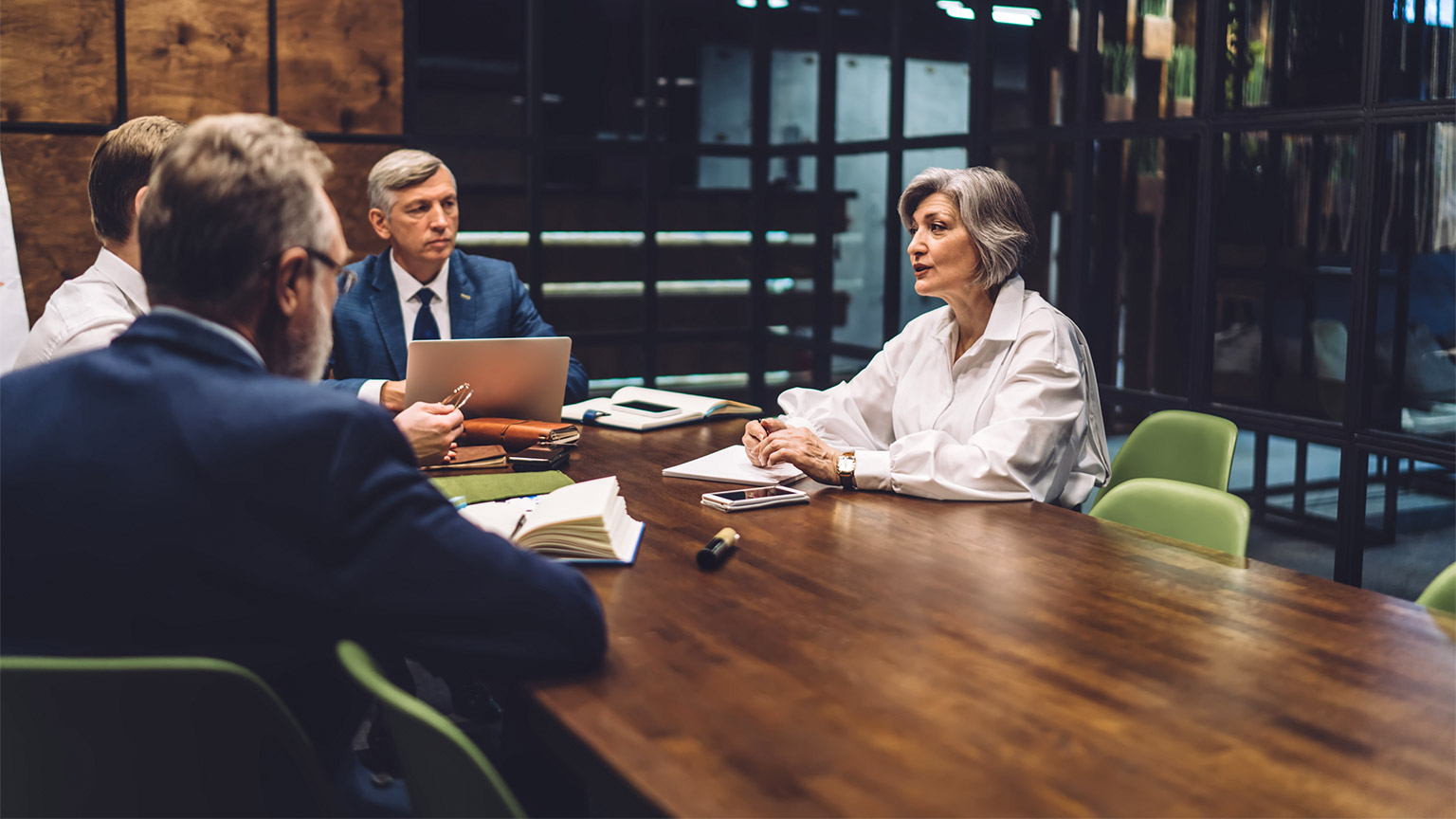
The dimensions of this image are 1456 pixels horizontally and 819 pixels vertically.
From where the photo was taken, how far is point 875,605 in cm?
163

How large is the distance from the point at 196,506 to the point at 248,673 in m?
0.20

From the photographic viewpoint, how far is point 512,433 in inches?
105

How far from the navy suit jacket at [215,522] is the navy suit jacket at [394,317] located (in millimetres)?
1960

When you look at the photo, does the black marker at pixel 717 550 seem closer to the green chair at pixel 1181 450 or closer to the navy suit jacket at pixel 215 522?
the navy suit jacket at pixel 215 522

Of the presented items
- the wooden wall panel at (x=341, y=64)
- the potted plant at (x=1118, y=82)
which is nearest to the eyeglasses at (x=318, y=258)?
the potted plant at (x=1118, y=82)

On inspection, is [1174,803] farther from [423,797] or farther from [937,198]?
[937,198]

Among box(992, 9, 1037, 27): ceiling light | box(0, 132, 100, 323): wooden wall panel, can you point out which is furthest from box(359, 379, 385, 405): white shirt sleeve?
box(992, 9, 1037, 27): ceiling light

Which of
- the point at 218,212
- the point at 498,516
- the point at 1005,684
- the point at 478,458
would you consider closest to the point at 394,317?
the point at 478,458

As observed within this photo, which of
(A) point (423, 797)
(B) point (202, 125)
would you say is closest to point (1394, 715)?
(A) point (423, 797)

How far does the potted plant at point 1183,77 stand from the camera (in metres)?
3.63

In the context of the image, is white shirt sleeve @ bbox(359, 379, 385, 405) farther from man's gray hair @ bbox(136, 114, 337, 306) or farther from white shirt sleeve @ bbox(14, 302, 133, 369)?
man's gray hair @ bbox(136, 114, 337, 306)

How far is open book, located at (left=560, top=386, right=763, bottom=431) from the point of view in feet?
10.3

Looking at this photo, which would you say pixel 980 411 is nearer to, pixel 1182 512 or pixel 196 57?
pixel 1182 512

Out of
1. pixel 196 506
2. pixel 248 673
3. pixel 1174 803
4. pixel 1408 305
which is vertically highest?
pixel 1408 305
